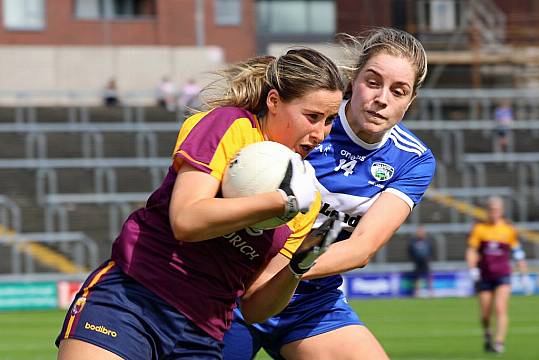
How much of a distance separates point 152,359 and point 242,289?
17.9 inches

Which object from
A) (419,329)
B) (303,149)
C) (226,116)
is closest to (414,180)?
(303,149)

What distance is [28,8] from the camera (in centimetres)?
3628

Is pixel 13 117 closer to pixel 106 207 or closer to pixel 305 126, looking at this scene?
pixel 106 207

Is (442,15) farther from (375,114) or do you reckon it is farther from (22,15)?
(375,114)

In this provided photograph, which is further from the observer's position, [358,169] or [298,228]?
[358,169]

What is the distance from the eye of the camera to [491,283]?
1366 cm

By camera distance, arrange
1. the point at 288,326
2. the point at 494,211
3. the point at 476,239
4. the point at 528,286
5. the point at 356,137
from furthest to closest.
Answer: the point at 528,286 < the point at 476,239 < the point at 494,211 < the point at 288,326 < the point at 356,137

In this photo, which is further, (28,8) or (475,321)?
(28,8)

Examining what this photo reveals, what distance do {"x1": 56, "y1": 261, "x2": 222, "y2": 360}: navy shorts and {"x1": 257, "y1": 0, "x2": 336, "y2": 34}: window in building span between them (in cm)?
3733

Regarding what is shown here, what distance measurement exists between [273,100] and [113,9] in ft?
112

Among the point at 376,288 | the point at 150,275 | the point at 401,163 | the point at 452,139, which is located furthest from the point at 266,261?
the point at 452,139

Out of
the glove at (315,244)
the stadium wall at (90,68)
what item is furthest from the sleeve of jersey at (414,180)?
the stadium wall at (90,68)

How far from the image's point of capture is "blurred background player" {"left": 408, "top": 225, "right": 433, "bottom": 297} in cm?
2202

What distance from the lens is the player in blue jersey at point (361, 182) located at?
195 inches
